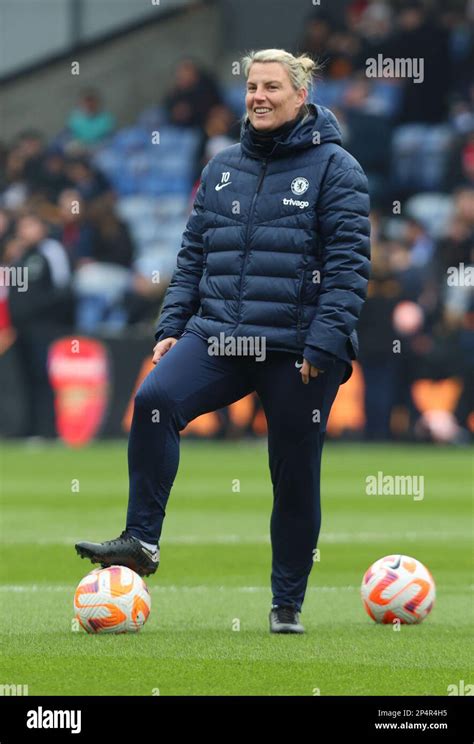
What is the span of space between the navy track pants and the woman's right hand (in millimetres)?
91

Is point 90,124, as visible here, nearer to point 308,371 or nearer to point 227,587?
point 227,587

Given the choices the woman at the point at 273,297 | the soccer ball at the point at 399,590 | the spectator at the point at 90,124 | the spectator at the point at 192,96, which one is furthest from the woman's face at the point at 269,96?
the spectator at the point at 90,124

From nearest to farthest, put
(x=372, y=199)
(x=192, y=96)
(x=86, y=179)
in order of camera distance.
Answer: (x=86, y=179) < (x=372, y=199) < (x=192, y=96)

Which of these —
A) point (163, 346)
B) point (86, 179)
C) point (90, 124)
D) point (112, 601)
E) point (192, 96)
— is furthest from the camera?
point (90, 124)

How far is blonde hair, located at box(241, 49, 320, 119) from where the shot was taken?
25.8 feet

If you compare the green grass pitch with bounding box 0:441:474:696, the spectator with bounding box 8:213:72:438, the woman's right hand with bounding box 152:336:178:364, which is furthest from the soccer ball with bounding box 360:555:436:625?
the spectator with bounding box 8:213:72:438

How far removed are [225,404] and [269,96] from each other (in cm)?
139

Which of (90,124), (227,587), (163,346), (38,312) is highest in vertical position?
(90,124)

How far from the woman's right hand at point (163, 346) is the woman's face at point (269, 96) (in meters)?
1.07

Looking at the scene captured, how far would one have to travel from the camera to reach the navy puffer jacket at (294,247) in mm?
7738

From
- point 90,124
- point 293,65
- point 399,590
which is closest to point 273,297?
point 293,65

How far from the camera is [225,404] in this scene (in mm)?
7996

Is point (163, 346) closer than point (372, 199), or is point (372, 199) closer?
point (163, 346)

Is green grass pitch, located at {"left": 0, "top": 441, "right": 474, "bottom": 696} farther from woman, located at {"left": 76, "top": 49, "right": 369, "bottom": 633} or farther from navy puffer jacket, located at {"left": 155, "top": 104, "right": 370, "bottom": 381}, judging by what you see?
navy puffer jacket, located at {"left": 155, "top": 104, "right": 370, "bottom": 381}
